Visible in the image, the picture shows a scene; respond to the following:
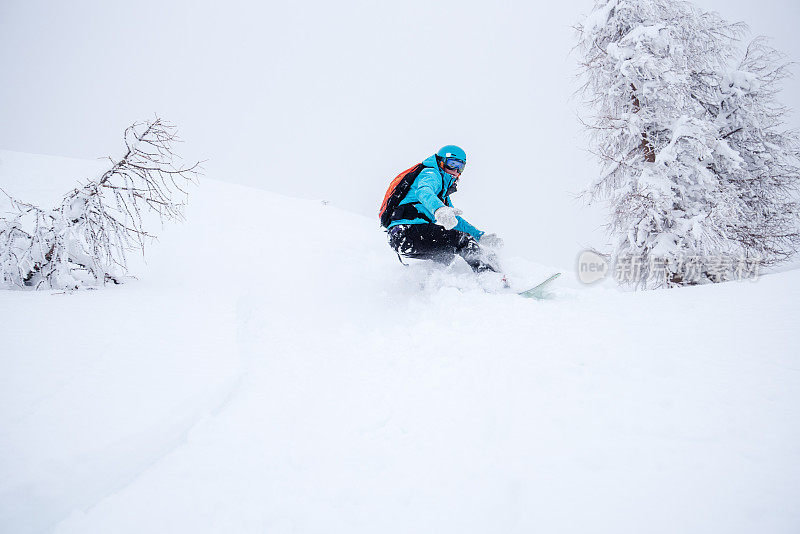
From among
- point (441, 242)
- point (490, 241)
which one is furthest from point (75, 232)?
point (490, 241)

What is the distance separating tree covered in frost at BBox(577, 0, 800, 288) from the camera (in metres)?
7.12

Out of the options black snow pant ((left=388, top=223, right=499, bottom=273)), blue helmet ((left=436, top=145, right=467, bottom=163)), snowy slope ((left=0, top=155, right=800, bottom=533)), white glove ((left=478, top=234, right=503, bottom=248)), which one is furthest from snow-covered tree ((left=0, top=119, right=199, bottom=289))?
white glove ((left=478, top=234, right=503, bottom=248))

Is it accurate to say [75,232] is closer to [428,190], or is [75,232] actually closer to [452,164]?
[428,190]

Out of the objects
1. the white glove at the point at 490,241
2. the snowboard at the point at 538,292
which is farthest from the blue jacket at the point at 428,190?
the snowboard at the point at 538,292

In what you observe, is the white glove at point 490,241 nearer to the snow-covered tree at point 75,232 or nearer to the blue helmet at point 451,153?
the blue helmet at point 451,153

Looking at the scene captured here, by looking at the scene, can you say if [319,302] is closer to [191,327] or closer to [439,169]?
[191,327]

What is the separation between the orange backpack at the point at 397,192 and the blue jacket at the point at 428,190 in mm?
67

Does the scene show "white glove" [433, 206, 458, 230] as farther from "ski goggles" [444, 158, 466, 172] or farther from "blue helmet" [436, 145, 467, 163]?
"blue helmet" [436, 145, 467, 163]

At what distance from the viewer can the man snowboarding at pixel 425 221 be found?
5473 mm

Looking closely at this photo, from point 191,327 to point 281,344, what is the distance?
920 millimetres

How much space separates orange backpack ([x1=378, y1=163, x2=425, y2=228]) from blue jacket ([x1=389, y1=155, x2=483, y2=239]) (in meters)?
0.07

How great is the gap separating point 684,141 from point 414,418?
8063mm

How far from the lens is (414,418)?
8.48 feet

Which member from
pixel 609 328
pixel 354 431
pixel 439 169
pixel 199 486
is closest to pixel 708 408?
pixel 609 328
